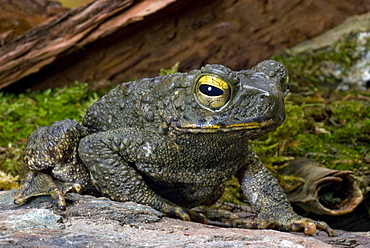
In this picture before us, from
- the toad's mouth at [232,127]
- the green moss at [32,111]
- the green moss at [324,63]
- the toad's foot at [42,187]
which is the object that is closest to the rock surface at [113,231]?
the toad's foot at [42,187]

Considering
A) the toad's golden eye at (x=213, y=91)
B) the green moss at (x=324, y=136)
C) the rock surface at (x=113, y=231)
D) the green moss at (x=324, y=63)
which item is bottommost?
the rock surface at (x=113, y=231)

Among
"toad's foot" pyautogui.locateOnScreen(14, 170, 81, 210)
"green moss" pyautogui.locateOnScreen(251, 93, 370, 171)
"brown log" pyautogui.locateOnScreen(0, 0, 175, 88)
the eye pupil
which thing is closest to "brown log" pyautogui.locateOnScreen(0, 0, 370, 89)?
"brown log" pyautogui.locateOnScreen(0, 0, 175, 88)

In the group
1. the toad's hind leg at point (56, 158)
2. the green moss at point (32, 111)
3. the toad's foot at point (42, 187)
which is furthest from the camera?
the green moss at point (32, 111)

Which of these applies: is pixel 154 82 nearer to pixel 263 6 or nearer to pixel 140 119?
pixel 140 119

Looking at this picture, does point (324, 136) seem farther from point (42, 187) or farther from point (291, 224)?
point (42, 187)

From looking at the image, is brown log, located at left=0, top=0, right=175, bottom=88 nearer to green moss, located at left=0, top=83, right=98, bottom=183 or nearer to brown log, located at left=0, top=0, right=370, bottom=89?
brown log, located at left=0, top=0, right=370, bottom=89

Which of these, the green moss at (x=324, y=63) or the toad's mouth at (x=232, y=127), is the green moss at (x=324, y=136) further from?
the toad's mouth at (x=232, y=127)

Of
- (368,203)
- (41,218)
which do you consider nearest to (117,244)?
(41,218)
